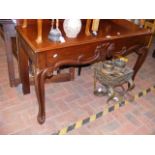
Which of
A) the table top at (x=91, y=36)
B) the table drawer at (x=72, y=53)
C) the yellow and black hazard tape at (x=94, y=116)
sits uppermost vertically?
the table top at (x=91, y=36)

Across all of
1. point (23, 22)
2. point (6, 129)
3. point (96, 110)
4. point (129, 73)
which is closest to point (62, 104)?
point (96, 110)

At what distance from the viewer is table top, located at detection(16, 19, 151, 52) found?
4.76 feet

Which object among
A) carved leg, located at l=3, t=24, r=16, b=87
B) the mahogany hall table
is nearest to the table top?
the mahogany hall table

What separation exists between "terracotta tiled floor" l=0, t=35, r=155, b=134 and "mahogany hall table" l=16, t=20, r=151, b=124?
17 centimetres

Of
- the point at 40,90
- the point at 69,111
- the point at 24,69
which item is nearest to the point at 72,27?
the point at 40,90

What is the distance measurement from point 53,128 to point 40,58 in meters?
0.80

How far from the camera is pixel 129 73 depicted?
7.18 ft

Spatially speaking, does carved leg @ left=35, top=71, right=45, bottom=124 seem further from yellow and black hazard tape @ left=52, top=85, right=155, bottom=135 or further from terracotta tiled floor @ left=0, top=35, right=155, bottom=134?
yellow and black hazard tape @ left=52, top=85, right=155, bottom=135

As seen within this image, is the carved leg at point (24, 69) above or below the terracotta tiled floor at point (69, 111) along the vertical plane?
above

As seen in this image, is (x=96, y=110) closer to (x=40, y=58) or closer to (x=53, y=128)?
(x=53, y=128)

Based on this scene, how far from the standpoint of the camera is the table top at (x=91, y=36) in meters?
1.45

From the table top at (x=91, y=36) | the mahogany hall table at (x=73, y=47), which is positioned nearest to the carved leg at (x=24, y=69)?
the mahogany hall table at (x=73, y=47)

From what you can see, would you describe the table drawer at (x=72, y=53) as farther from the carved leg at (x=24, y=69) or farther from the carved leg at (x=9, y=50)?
the carved leg at (x=9, y=50)
